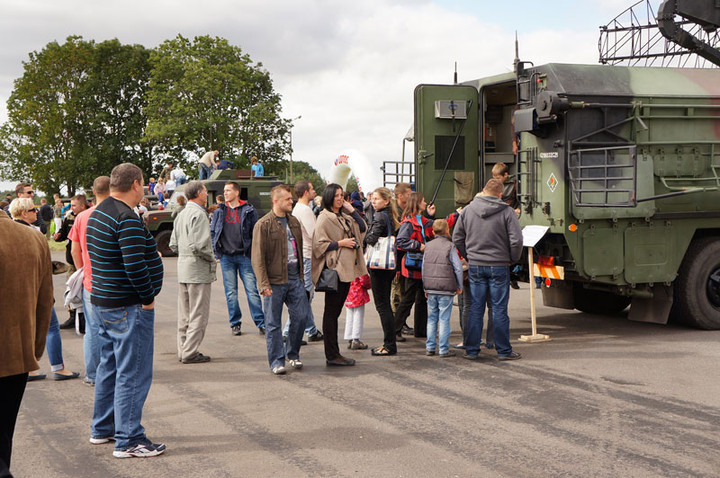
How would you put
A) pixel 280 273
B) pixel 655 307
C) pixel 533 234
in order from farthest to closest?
pixel 655 307 < pixel 533 234 < pixel 280 273

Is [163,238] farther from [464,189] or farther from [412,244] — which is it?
[412,244]

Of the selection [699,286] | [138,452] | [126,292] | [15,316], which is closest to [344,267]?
[126,292]

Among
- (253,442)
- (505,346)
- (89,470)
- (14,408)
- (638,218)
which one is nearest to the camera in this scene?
(14,408)

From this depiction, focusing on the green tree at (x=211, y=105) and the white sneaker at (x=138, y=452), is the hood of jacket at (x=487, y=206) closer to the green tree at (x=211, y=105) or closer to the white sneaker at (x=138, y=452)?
the white sneaker at (x=138, y=452)

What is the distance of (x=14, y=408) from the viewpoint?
387 cm

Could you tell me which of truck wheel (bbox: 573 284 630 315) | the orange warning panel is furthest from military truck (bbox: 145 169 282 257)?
the orange warning panel

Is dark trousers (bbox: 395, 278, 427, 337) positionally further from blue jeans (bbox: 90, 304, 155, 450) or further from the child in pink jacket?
blue jeans (bbox: 90, 304, 155, 450)

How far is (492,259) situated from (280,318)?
7.44ft

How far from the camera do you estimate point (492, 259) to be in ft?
25.3

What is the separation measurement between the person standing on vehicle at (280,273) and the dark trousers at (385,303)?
89 centimetres

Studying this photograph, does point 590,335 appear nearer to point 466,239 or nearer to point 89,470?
point 466,239

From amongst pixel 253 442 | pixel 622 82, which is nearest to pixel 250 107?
pixel 622 82

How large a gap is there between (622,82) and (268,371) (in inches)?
213

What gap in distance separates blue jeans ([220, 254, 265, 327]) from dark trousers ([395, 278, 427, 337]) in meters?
1.90
